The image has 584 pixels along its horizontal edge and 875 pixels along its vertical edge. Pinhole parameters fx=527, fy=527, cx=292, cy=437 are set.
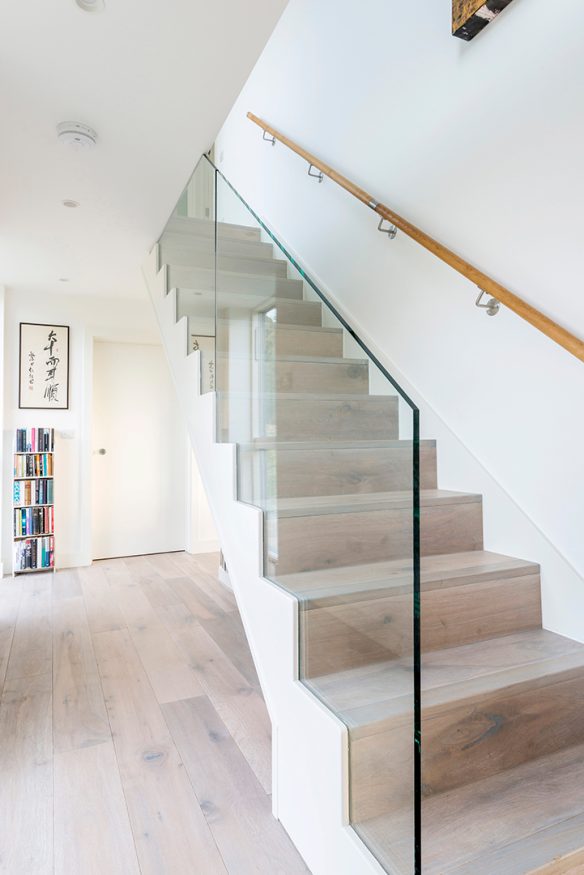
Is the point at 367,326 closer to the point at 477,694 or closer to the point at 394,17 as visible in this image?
the point at 394,17

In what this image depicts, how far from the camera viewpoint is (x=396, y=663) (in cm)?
114

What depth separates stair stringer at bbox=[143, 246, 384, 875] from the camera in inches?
45.5

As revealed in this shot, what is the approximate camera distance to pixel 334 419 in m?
1.46

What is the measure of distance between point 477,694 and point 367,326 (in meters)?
1.93

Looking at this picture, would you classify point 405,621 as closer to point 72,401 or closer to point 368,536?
point 368,536

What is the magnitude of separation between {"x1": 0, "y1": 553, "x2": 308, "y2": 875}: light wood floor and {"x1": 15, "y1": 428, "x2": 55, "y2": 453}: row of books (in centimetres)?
155

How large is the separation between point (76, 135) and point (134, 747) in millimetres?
2463

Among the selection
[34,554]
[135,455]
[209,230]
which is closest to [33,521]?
[34,554]

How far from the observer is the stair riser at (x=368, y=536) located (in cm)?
115

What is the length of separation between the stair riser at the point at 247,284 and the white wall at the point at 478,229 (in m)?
0.56

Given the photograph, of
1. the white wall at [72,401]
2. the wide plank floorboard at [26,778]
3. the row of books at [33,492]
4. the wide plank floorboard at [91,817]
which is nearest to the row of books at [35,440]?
the white wall at [72,401]

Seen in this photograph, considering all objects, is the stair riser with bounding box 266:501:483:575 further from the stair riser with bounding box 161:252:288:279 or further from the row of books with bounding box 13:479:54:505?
the row of books with bounding box 13:479:54:505

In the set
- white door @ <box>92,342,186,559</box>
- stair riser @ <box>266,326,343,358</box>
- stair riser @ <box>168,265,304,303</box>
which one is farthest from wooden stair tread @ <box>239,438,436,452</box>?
white door @ <box>92,342,186,559</box>

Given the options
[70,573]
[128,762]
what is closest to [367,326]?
[128,762]
